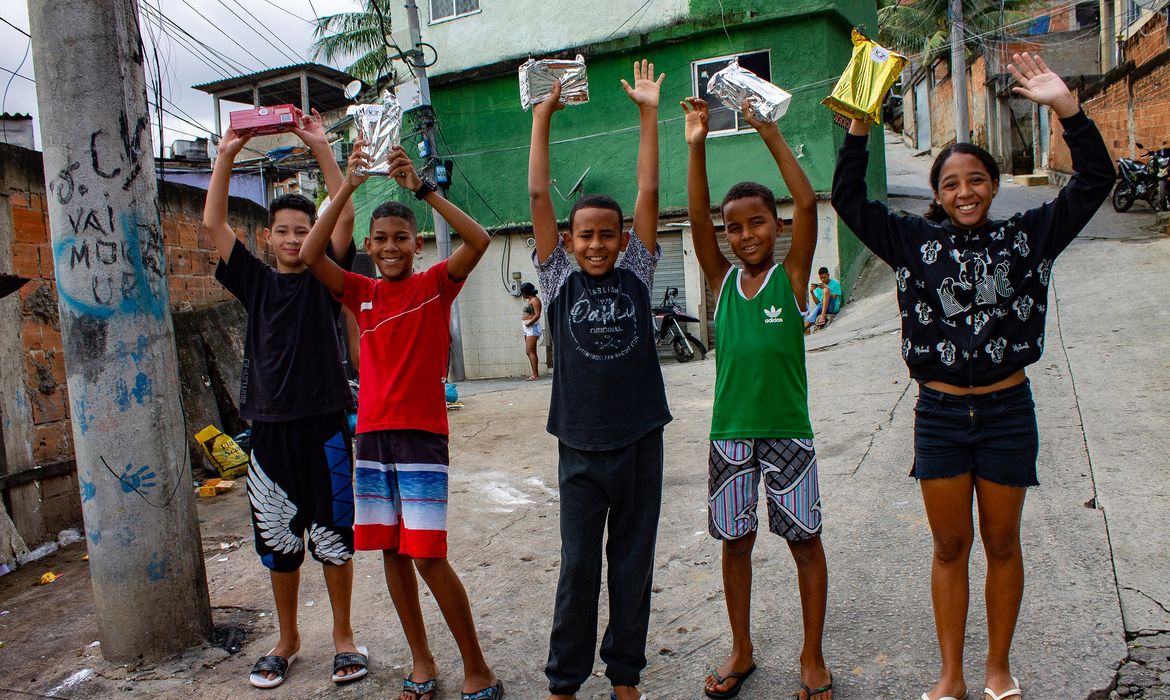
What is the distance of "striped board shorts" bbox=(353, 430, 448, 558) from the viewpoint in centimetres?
285

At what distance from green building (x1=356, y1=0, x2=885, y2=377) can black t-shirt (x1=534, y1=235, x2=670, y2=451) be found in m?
11.6

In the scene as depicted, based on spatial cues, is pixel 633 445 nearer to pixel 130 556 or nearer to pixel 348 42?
pixel 130 556

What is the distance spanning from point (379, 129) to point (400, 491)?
4.15 ft

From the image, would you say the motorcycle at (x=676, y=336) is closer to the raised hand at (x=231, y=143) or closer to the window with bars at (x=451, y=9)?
the window with bars at (x=451, y=9)

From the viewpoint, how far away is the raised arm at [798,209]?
108 inches

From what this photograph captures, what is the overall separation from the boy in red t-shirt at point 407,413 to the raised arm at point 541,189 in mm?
214

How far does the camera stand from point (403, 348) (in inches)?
116

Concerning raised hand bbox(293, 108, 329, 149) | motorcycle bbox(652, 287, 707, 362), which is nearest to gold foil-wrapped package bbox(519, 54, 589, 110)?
raised hand bbox(293, 108, 329, 149)

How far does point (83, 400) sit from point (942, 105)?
106ft

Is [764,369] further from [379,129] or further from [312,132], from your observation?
[312,132]

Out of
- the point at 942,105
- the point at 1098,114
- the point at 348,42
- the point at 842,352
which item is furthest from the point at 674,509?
the point at 942,105

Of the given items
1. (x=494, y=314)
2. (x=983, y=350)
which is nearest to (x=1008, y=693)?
(x=983, y=350)

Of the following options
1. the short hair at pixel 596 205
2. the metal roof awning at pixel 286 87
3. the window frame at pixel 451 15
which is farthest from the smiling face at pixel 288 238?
the metal roof awning at pixel 286 87

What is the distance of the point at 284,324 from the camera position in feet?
10.5
